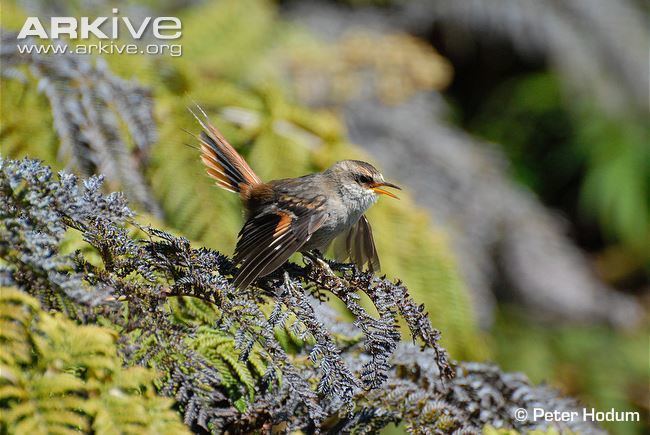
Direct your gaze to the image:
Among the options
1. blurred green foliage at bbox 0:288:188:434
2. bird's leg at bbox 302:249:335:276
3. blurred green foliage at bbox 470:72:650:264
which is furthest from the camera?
blurred green foliage at bbox 470:72:650:264

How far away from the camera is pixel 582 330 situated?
4660 millimetres

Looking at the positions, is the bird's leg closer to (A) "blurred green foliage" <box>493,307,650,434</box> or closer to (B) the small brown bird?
(B) the small brown bird

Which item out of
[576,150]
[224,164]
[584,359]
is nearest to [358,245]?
[224,164]

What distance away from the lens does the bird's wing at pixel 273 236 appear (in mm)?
1440

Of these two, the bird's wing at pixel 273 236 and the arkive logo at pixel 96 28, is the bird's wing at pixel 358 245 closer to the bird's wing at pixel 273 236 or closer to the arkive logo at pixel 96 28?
the bird's wing at pixel 273 236

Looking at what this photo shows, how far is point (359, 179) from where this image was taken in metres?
2.15

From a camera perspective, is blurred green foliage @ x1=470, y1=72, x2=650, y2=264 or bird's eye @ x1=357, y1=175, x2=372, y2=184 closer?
bird's eye @ x1=357, y1=175, x2=372, y2=184

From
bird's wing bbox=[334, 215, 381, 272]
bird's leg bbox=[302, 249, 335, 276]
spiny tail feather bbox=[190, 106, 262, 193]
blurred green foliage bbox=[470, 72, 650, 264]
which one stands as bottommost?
bird's leg bbox=[302, 249, 335, 276]

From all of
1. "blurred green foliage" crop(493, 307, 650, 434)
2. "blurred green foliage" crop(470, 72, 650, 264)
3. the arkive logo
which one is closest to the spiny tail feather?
the arkive logo

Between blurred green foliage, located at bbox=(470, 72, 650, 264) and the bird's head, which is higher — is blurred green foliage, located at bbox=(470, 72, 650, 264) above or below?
above

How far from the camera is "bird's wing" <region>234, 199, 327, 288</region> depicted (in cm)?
144

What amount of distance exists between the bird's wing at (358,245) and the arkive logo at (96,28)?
1.22 metres

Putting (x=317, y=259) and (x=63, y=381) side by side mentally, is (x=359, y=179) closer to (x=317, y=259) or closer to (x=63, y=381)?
(x=317, y=259)

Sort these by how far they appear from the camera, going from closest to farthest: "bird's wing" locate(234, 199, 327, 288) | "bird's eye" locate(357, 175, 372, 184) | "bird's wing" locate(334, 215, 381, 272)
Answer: "bird's wing" locate(234, 199, 327, 288)
"bird's wing" locate(334, 215, 381, 272)
"bird's eye" locate(357, 175, 372, 184)
